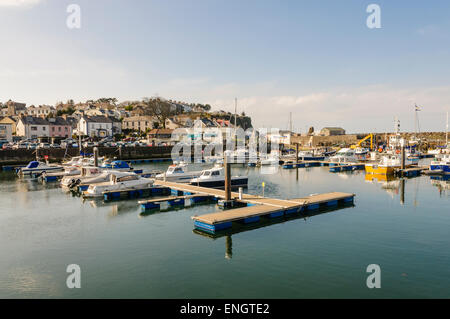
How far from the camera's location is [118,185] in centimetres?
3184

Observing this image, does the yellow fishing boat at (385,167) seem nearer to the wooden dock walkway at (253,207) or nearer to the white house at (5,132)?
the wooden dock walkway at (253,207)

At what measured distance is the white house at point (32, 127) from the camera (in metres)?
89.8

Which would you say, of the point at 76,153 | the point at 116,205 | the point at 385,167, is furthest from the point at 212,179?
the point at 76,153

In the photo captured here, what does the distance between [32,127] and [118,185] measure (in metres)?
74.1

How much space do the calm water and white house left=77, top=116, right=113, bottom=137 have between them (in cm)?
7448

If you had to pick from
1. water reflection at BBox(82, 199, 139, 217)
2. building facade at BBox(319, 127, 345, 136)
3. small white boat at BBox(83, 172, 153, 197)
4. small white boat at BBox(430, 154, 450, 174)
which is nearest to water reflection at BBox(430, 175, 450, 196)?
small white boat at BBox(430, 154, 450, 174)

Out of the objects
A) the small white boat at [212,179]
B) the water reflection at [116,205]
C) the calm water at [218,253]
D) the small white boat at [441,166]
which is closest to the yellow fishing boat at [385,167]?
the small white boat at [441,166]

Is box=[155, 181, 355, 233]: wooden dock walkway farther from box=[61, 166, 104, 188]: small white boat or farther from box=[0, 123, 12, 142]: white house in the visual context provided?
box=[0, 123, 12, 142]: white house

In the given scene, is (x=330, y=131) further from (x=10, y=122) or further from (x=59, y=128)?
(x=10, y=122)

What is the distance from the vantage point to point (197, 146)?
88562mm
